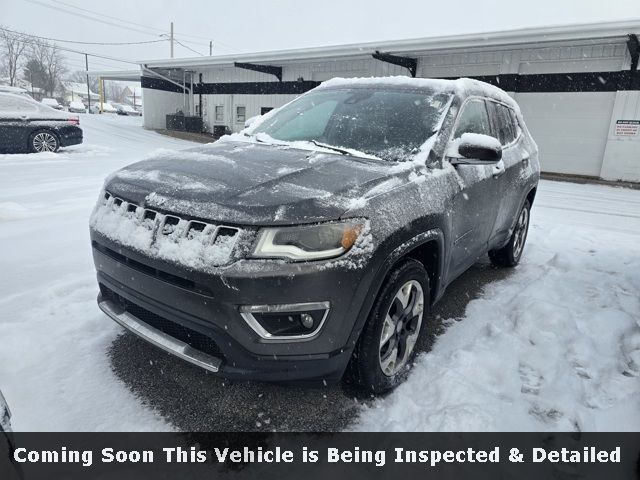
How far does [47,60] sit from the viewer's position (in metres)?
61.8

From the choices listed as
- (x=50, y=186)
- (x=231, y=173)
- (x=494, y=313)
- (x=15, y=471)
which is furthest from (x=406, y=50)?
(x=15, y=471)

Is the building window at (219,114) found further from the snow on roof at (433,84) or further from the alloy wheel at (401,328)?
the alloy wheel at (401,328)

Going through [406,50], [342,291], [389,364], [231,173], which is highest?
[406,50]

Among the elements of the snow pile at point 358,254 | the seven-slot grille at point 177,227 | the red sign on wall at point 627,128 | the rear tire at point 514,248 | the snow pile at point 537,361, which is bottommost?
the snow pile at point 537,361

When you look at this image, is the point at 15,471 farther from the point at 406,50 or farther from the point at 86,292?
the point at 406,50

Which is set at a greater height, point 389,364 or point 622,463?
point 389,364

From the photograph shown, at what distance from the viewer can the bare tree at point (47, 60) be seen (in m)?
60.4

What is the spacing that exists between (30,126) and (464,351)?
1268 cm

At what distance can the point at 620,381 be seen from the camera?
276 centimetres

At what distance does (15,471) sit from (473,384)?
225 cm

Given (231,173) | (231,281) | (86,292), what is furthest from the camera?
(86,292)

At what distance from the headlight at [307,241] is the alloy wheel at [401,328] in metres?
0.56

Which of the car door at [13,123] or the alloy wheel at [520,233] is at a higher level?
the car door at [13,123]

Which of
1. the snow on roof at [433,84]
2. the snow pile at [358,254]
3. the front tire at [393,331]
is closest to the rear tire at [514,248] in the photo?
the snow on roof at [433,84]
